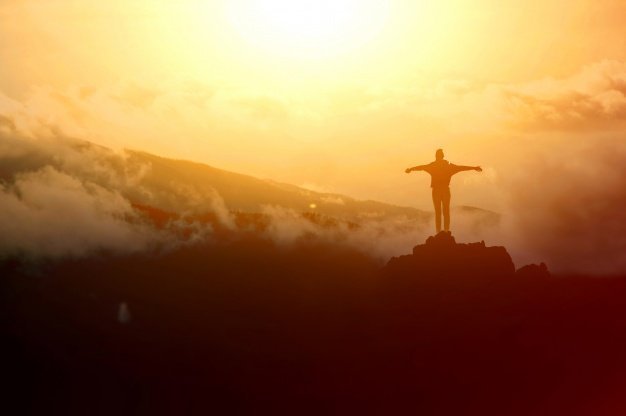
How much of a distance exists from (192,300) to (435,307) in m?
123

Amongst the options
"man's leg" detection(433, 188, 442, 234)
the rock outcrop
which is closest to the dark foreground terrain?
the rock outcrop

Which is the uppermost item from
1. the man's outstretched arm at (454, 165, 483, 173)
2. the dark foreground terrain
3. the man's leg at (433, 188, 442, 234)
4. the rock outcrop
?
the man's outstretched arm at (454, 165, 483, 173)

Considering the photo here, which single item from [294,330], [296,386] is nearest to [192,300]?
[296,386]

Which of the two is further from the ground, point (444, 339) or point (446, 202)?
point (446, 202)

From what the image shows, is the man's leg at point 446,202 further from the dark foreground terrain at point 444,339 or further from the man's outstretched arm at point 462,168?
the dark foreground terrain at point 444,339

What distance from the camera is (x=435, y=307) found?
75.5 meters

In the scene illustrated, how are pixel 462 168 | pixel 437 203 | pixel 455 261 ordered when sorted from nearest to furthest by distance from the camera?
pixel 462 168 < pixel 437 203 < pixel 455 261

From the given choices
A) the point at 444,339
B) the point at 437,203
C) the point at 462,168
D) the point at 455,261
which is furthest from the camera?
the point at 444,339

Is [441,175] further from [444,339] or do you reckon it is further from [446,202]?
[444,339]

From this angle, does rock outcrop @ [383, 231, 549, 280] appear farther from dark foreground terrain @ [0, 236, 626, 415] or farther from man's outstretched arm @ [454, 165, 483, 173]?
man's outstretched arm @ [454, 165, 483, 173]

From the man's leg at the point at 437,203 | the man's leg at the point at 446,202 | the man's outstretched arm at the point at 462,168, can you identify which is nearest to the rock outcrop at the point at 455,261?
the man's leg at the point at 437,203

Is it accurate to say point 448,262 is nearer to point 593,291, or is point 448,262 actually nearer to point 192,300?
point 593,291

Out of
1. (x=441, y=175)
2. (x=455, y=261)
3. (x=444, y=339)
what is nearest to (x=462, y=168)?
(x=441, y=175)

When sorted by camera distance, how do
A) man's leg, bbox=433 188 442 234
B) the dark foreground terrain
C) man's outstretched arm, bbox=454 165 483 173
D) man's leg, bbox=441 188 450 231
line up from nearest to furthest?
man's outstretched arm, bbox=454 165 483 173, man's leg, bbox=441 188 450 231, man's leg, bbox=433 188 442 234, the dark foreground terrain
